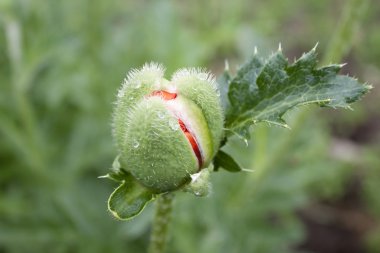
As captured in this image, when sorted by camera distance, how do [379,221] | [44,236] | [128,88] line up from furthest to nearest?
[379,221] → [44,236] → [128,88]

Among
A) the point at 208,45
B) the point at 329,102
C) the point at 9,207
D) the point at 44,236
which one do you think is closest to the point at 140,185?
the point at 329,102

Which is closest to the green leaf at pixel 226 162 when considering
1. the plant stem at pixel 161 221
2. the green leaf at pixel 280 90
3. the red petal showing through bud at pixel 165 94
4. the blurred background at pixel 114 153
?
the green leaf at pixel 280 90

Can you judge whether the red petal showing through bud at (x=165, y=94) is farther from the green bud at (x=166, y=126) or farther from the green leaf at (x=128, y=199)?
the green leaf at (x=128, y=199)

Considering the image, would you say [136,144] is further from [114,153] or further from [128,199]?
[114,153]

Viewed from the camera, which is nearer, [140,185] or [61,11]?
[140,185]

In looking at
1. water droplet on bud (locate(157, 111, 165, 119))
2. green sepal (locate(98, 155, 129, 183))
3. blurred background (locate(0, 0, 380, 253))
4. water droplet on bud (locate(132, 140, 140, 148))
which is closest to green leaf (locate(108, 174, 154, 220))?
green sepal (locate(98, 155, 129, 183))

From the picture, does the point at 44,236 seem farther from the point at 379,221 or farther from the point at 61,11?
the point at 379,221

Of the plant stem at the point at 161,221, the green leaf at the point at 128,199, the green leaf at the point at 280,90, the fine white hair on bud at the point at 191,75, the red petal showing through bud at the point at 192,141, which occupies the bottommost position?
the green leaf at the point at 128,199
